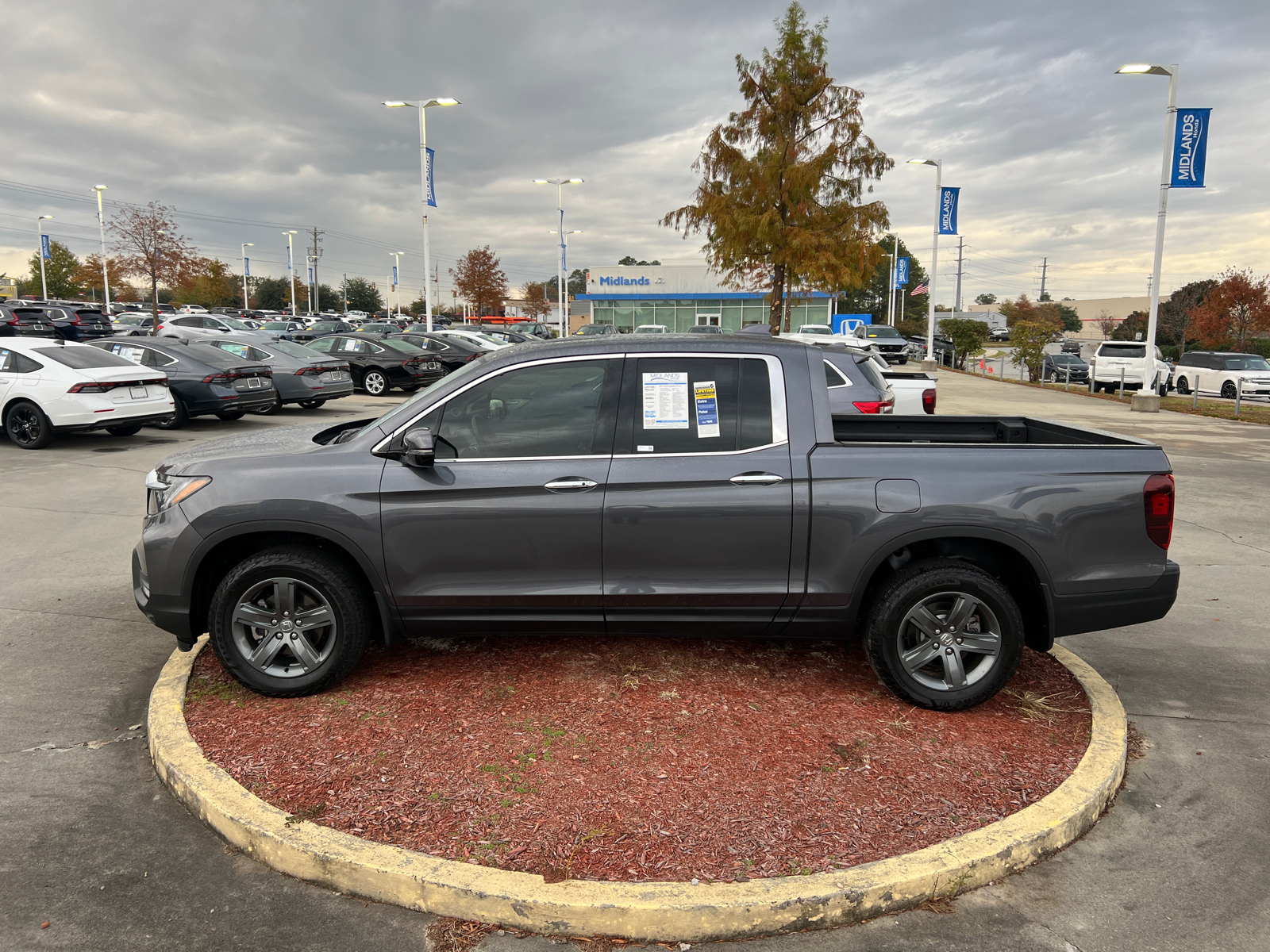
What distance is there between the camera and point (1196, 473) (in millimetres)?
12086

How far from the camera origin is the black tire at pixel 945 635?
4035mm

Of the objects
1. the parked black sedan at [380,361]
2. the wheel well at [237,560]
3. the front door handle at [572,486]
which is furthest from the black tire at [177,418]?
the front door handle at [572,486]

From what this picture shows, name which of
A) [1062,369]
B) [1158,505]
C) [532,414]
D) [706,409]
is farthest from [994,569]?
[1062,369]

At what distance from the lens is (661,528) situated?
158 inches

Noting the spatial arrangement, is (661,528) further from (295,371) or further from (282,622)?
(295,371)

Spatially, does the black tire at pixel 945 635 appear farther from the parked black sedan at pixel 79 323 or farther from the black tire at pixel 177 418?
the parked black sedan at pixel 79 323

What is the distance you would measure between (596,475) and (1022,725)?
2.32 m

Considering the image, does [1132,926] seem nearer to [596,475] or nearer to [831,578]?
[831,578]

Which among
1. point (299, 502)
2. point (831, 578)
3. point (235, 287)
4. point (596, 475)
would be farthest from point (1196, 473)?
point (235, 287)

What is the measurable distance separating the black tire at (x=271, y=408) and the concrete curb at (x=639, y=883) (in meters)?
13.1

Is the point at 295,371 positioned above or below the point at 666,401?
below

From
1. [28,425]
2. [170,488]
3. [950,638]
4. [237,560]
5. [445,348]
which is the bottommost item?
[950,638]

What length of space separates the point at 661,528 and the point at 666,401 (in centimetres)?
62

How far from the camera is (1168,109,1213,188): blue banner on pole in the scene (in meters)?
19.9
